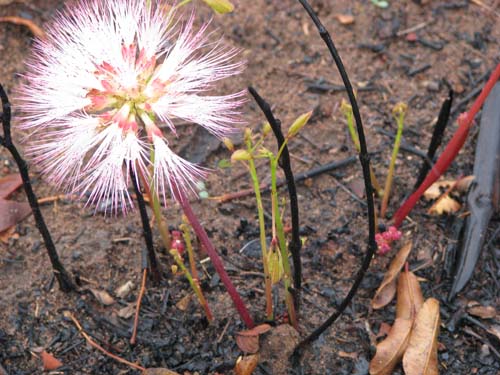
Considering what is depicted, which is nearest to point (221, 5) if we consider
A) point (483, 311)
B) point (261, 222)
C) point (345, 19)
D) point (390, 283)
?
point (261, 222)

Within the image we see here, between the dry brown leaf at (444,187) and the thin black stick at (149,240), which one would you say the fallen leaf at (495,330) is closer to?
the dry brown leaf at (444,187)

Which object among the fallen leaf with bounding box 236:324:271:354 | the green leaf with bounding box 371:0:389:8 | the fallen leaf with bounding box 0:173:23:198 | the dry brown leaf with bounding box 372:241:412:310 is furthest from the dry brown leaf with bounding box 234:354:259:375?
the green leaf with bounding box 371:0:389:8

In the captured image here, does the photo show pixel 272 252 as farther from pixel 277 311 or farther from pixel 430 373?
pixel 430 373

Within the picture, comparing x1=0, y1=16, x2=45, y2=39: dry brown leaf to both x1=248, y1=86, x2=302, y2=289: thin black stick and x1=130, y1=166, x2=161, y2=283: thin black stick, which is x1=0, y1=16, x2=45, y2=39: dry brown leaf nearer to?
x1=130, y1=166, x2=161, y2=283: thin black stick

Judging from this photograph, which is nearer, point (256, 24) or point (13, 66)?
point (13, 66)

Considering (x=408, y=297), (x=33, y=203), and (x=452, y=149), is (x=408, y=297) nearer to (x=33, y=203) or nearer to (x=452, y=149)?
(x=452, y=149)

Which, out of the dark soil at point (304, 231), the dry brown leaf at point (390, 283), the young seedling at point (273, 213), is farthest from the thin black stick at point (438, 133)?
the young seedling at point (273, 213)

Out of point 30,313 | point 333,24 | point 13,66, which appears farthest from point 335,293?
point 13,66

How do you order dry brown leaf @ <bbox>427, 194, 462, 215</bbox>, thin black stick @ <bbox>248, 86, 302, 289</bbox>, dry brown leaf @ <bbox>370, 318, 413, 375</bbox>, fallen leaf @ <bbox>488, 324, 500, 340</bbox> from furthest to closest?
dry brown leaf @ <bbox>427, 194, 462, 215</bbox>, fallen leaf @ <bbox>488, 324, 500, 340</bbox>, dry brown leaf @ <bbox>370, 318, 413, 375</bbox>, thin black stick @ <bbox>248, 86, 302, 289</bbox>
